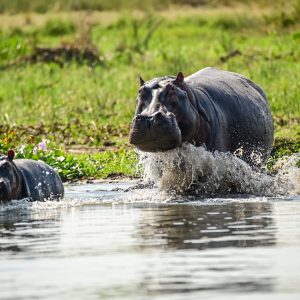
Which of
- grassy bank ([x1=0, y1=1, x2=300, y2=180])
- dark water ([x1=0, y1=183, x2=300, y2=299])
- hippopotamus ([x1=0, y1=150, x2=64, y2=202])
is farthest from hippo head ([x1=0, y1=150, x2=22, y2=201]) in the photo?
grassy bank ([x1=0, y1=1, x2=300, y2=180])

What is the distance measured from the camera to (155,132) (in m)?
11.1

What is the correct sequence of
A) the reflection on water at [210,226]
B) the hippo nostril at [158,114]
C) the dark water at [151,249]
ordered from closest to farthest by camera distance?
1. the dark water at [151,249]
2. the reflection on water at [210,226]
3. the hippo nostril at [158,114]

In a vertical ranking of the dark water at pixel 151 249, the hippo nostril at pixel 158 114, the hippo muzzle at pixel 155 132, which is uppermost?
the hippo nostril at pixel 158 114

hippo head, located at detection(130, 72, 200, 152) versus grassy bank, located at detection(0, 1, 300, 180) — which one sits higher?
grassy bank, located at detection(0, 1, 300, 180)

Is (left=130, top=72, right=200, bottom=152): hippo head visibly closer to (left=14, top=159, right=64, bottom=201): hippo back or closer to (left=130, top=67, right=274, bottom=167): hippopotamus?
(left=130, top=67, right=274, bottom=167): hippopotamus

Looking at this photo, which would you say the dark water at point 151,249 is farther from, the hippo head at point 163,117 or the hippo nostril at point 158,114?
the hippo nostril at point 158,114

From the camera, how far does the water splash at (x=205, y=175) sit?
11.9 m

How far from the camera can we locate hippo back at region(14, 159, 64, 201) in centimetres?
1198

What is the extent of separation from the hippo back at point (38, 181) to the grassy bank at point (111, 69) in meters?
1.80

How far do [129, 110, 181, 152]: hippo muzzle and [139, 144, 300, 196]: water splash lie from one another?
1.29 ft

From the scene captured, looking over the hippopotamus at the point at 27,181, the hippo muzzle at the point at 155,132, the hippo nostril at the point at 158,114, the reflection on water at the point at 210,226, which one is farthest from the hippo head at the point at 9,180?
the hippo nostril at the point at 158,114

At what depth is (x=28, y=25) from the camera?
1254 inches

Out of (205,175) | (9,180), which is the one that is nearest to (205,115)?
(205,175)

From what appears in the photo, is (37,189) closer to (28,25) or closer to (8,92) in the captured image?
(8,92)
